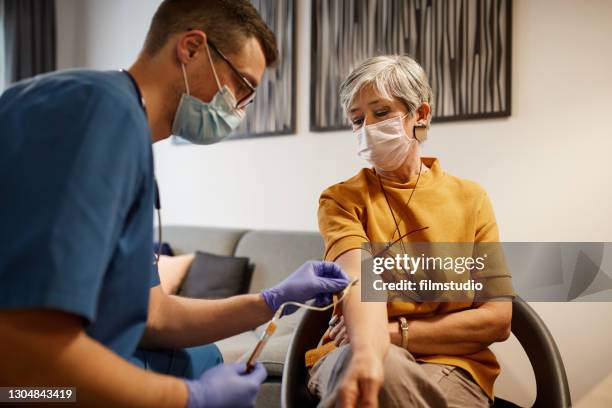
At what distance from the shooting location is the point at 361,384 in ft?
3.26

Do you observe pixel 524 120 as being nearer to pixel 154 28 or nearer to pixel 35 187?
pixel 154 28

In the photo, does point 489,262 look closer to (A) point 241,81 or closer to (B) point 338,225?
(B) point 338,225

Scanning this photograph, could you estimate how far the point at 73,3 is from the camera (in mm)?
4188

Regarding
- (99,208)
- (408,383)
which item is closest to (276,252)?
(408,383)

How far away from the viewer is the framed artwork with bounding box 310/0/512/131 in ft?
7.14

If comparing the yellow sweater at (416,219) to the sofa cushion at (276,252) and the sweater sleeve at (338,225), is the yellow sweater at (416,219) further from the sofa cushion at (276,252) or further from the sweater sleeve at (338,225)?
the sofa cushion at (276,252)

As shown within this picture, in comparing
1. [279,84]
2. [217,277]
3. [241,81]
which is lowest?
[217,277]

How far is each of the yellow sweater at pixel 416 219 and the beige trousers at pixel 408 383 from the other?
0.04 metres

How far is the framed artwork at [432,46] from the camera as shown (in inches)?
85.7

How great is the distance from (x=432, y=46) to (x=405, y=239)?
4.36 feet

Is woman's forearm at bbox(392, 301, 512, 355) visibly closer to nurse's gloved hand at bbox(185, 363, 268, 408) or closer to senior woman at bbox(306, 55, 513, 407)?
senior woman at bbox(306, 55, 513, 407)

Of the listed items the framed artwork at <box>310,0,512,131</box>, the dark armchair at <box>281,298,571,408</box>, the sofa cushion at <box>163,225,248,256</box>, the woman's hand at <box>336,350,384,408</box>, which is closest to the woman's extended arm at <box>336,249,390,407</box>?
the woman's hand at <box>336,350,384,408</box>

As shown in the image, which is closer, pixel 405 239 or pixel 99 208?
pixel 99 208

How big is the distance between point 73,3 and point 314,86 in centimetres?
265
